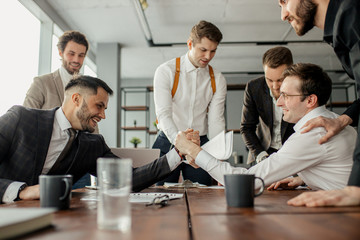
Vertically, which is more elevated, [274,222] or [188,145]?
[188,145]

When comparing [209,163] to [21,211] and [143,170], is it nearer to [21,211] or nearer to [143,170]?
[143,170]

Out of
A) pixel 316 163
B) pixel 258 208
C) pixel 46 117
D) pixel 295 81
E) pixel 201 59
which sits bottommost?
pixel 258 208

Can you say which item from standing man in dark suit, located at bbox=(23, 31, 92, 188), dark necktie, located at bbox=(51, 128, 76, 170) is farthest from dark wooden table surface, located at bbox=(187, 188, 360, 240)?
standing man in dark suit, located at bbox=(23, 31, 92, 188)

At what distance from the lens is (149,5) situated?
4.22 metres

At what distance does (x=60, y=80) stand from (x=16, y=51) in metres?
1.54

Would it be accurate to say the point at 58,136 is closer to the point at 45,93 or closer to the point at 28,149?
the point at 28,149

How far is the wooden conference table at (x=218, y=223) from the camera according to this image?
55 cm

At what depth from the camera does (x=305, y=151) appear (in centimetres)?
130

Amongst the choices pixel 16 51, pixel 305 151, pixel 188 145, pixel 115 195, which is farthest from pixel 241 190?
pixel 16 51

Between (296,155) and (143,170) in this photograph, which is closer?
(296,155)

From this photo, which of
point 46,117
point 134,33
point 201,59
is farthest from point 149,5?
point 46,117

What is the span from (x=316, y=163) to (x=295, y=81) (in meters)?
0.42

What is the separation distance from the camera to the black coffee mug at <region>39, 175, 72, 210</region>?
83cm

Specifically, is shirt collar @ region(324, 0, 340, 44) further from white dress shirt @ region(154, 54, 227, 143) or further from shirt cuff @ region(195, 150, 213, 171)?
white dress shirt @ region(154, 54, 227, 143)
